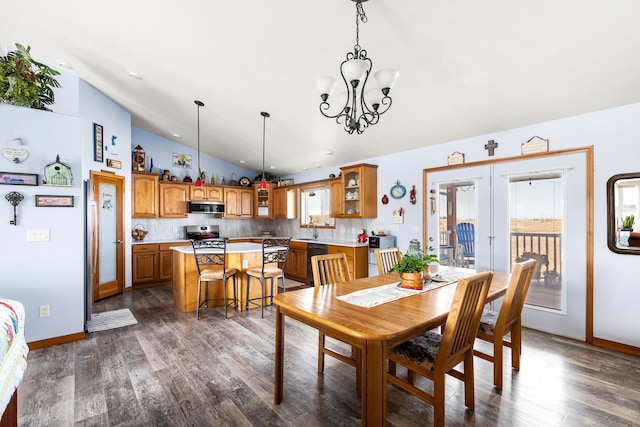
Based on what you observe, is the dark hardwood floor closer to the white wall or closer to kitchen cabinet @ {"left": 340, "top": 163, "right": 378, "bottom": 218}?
the white wall

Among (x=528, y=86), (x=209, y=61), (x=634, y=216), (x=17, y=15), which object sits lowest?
(x=634, y=216)

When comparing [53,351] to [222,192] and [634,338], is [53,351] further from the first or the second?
[634,338]

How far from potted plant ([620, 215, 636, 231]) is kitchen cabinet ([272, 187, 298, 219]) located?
17.1 feet

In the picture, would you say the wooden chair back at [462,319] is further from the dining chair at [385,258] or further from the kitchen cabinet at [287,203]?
the kitchen cabinet at [287,203]

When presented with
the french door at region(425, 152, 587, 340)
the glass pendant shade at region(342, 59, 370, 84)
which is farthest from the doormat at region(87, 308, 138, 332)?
the french door at region(425, 152, 587, 340)

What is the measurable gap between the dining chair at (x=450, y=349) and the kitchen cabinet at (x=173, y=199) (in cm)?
548

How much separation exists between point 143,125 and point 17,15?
2.68 metres

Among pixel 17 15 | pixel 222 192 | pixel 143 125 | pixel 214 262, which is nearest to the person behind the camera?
pixel 17 15

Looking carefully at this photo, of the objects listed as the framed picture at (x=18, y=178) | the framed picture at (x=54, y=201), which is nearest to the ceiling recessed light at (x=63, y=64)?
the framed picture at (x=18, y=178)

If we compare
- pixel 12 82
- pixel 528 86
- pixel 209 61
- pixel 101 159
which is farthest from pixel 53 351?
pixel 528 86

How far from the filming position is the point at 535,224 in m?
3.44

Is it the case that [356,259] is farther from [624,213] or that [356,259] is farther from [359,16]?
[359,16]

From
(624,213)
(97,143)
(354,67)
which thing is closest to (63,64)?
(97,143)

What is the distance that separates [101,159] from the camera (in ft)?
15.3
